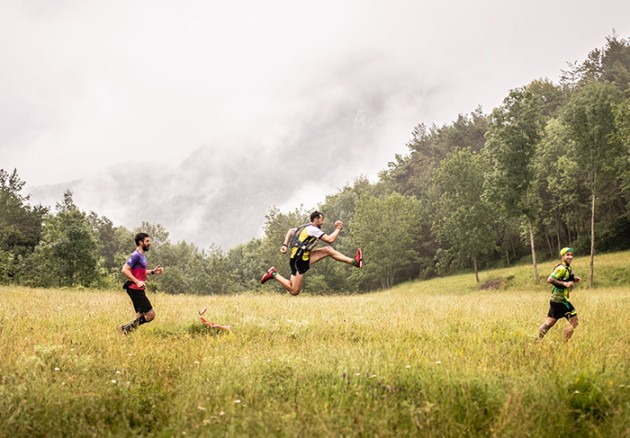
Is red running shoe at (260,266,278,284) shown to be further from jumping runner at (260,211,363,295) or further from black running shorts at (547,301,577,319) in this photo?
black running shorts at (547,301,577,319)

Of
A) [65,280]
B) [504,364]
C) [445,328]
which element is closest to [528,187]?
[445,328]

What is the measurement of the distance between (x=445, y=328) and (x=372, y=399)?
5.36m

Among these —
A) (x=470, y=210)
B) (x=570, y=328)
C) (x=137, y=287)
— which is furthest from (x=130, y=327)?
(x=470, y=210)

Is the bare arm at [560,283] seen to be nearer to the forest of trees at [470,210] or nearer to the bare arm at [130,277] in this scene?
the bare arm at [130,277]

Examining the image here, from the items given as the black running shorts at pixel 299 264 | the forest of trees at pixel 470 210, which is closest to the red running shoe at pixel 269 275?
the black running shorts at pixel 299 264

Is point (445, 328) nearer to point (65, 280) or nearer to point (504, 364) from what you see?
point (504, 364)

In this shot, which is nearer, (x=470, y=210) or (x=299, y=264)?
(x=299, y=264)

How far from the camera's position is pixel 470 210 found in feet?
134

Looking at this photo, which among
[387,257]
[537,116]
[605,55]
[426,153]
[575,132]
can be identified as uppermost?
[605,55]

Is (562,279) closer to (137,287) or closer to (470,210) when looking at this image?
(137,287)

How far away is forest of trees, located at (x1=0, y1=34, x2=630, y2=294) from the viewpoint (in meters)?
30.6

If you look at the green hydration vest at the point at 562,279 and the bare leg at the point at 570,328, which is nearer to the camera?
the bare leg at the point at 570,328

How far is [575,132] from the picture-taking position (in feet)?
93.9

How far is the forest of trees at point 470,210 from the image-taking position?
1206 inches
